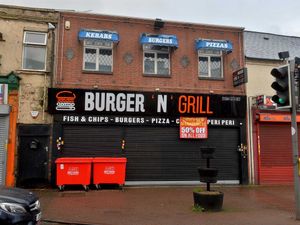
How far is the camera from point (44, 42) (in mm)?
16703

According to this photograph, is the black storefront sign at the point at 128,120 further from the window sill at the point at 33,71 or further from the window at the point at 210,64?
the window at the point at 210,64

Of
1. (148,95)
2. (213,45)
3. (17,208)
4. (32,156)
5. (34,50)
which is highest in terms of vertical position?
(213,45)

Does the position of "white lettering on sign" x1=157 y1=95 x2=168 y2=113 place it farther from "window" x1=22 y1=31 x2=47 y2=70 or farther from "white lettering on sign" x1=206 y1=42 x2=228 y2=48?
"window" x1=22 y1=31 x2=47 y2=70

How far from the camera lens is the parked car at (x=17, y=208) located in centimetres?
666

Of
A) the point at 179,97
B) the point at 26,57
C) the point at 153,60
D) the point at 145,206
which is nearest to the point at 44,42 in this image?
the point at 26,57

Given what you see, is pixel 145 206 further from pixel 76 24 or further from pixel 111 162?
pixel 76 24

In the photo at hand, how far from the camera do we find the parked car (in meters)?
6.66

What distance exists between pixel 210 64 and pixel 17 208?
13.1m

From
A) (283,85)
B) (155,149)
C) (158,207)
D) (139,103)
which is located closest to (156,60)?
(139,103)

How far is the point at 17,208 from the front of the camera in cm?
693

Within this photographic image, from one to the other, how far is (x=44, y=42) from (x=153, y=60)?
467cm

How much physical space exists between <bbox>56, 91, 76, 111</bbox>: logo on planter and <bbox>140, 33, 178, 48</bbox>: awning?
3.79m

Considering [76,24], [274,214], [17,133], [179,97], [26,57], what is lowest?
[274,214]

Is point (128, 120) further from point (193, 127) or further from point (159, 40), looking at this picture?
point (159, 40)
